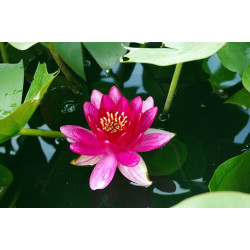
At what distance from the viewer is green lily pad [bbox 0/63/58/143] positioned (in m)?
0.89

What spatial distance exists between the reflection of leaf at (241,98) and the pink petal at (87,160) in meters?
0.53

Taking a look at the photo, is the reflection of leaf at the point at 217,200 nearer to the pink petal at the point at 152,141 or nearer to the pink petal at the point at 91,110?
the pink petal at the point at 152,141

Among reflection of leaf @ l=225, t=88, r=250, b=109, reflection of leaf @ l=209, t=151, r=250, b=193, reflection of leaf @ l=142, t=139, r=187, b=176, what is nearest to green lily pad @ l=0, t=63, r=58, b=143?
reflection of leaf @ l=142, t=139, r=187, b=176

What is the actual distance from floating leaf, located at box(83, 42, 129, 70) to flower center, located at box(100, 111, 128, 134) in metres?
0.21

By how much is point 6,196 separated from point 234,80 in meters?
0.87

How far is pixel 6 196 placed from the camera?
3.40 feet

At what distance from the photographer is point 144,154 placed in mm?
1108

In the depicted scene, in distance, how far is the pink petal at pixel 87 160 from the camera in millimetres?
1023

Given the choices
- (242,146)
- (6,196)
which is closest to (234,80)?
(242,146)

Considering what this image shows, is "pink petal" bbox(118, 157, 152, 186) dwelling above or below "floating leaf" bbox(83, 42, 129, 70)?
below

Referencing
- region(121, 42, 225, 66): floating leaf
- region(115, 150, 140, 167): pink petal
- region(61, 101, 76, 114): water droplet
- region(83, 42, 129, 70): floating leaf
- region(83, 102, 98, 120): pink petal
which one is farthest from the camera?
region(61, 101, 76, 114): water droplet

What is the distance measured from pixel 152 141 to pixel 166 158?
0.10 m

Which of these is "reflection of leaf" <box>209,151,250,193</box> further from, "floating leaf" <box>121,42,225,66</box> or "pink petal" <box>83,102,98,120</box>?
"pink petal" <box>83,102,98,120</box>
